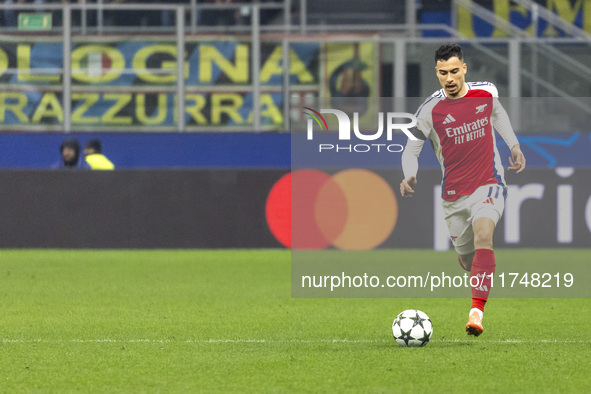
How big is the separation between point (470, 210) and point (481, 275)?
1.66 ft

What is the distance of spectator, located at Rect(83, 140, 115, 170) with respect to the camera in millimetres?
14555

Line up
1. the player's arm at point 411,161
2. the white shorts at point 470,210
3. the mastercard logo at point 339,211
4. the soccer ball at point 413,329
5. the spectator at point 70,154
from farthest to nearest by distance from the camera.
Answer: the spectator at point 70,154 < the mastercard logo at point 339,211 < the player's arm at point 411,161 < the white shorts at point 470,210 < the soccer ball at point 413,329

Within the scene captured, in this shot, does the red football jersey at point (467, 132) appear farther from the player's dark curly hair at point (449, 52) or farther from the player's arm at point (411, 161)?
the player's dark curly hair at point (449, 52)

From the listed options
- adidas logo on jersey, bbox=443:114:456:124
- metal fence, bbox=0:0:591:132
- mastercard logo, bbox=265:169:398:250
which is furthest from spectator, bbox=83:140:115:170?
adidas logo on jersey, bbox=443:114:456:124

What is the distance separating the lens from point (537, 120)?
14.8 metres

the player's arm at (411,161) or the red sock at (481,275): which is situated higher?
the player's arm at (411,161)

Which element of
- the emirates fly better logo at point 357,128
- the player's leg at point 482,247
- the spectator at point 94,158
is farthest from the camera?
the spectator at point 94,158

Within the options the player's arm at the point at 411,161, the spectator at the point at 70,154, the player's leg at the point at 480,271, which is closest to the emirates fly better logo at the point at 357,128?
the player's arm at the point at 411,161

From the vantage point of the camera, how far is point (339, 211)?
1346cm

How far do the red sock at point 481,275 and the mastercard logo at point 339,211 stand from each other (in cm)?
671

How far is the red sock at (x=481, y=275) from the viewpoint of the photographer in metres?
6.63

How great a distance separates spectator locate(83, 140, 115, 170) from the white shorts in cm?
807

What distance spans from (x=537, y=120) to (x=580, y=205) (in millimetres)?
1484

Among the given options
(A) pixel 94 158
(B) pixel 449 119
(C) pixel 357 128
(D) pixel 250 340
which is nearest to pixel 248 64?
(A) pixel 94 158
